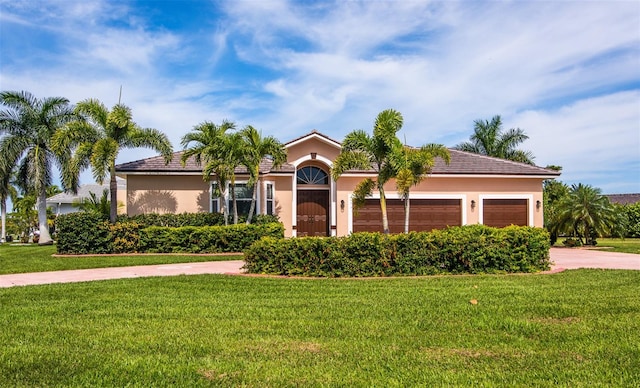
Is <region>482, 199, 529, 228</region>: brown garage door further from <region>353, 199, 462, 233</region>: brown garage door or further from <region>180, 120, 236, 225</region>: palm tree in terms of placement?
<region>180, 120, 236, 225</region>: palm tree

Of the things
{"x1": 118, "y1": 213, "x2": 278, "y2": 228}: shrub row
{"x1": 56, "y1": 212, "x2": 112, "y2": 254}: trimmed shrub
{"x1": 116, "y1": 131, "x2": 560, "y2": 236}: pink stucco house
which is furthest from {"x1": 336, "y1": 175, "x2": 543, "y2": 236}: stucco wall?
{"x1": 56, "y1": 212, "x2": 112, "y2": 254}: trimmed shrub

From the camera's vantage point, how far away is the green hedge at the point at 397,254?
1157cm

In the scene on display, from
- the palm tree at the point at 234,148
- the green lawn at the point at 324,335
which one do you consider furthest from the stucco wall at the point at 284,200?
the green lawn at the point at 324,335

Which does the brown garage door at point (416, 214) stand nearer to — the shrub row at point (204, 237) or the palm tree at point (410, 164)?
the shrub row at point (204, 237)

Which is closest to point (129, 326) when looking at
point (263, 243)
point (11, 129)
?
point (263, 243)

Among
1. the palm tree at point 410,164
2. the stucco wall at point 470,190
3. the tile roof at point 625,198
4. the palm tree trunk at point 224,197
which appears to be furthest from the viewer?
the tile roof at point 625,198

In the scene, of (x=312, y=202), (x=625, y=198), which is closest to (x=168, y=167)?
(x=312, y=202)

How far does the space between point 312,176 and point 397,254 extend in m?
12.4

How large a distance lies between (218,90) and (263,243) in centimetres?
984

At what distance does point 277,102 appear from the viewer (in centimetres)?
2164

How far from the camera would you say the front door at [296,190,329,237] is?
23188mm

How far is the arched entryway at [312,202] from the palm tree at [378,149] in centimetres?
653

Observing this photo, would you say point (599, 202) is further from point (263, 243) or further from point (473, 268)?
point (263, 243)

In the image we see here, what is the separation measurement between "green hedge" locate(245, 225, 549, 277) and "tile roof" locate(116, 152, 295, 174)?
1037 cm
